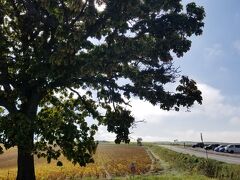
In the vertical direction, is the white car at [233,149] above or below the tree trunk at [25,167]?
above

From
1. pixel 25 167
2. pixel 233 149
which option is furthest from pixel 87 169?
pixel 233 149

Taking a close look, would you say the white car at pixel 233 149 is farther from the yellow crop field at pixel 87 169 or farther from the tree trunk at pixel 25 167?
the tree trunk at pixel 25 167

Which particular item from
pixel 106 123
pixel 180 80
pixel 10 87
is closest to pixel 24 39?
pixel 10 87

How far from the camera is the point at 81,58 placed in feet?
73.2

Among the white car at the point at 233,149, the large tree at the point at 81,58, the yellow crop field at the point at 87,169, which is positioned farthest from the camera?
the white car at the point at 233,149

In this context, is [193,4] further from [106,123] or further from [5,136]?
[5,136]

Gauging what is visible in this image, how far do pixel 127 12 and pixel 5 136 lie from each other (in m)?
8.95

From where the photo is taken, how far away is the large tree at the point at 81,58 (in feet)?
73.2

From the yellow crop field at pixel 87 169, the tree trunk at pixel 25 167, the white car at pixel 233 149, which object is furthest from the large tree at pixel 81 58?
the white car at pixel 233 149

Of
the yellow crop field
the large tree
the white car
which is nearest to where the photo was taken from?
the large tree

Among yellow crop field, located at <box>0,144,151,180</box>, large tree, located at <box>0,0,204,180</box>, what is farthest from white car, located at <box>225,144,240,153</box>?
large tree, located at <box>0,0,204,180</box>

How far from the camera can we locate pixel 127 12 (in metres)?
22.3

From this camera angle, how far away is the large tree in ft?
73.2

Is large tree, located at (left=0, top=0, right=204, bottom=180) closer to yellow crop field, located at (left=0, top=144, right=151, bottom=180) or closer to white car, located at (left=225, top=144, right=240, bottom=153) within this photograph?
yellow crop field, located at (left=0, top=144, right=151, bottom=180)
